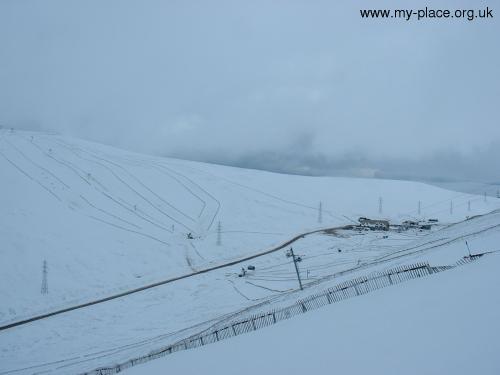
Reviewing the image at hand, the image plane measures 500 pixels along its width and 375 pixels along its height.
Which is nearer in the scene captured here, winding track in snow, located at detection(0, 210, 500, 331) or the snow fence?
the snow fence

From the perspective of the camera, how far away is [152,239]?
5738 cm

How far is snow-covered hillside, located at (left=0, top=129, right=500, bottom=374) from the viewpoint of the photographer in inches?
1057

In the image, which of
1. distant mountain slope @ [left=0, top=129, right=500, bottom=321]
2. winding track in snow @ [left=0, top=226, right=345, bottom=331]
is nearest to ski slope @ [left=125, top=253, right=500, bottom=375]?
winding track in snow @ [left=0, top=226, right=345, bottom=331]

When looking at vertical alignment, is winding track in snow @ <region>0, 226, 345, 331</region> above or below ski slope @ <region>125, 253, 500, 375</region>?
below

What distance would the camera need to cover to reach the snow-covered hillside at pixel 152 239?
1057 inches

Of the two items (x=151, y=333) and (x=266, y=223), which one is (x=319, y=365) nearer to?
(x=151, y=333)

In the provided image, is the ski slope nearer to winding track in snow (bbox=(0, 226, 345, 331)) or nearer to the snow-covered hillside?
the snow-covered hillside

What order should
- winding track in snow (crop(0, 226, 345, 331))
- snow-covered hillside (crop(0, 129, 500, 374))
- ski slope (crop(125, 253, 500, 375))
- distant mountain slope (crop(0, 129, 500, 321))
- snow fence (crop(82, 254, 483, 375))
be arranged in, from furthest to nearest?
distant mountain slope (crop(0, 129, 500, 321)), winding track in snow (crop(0, 226, 345, 331)), snow-covered hillside (crop(0, 129, 500, 374)), snow fence (crop(82, 254, 483, 375)), ski slope (crop(125, 253, 500, 375))

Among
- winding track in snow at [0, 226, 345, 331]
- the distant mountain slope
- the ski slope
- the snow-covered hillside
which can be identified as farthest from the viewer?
the distant mountain slope

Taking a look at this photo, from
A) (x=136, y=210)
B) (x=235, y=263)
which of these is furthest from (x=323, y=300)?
(x=136, y=210)

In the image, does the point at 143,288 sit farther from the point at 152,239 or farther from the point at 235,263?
the point at 152,239

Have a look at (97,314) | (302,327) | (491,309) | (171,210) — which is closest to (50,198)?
(171,210)

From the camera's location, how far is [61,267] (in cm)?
4191

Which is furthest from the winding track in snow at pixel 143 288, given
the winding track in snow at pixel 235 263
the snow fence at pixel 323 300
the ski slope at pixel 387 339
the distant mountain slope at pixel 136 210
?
the ski slope at pixel 387 339
